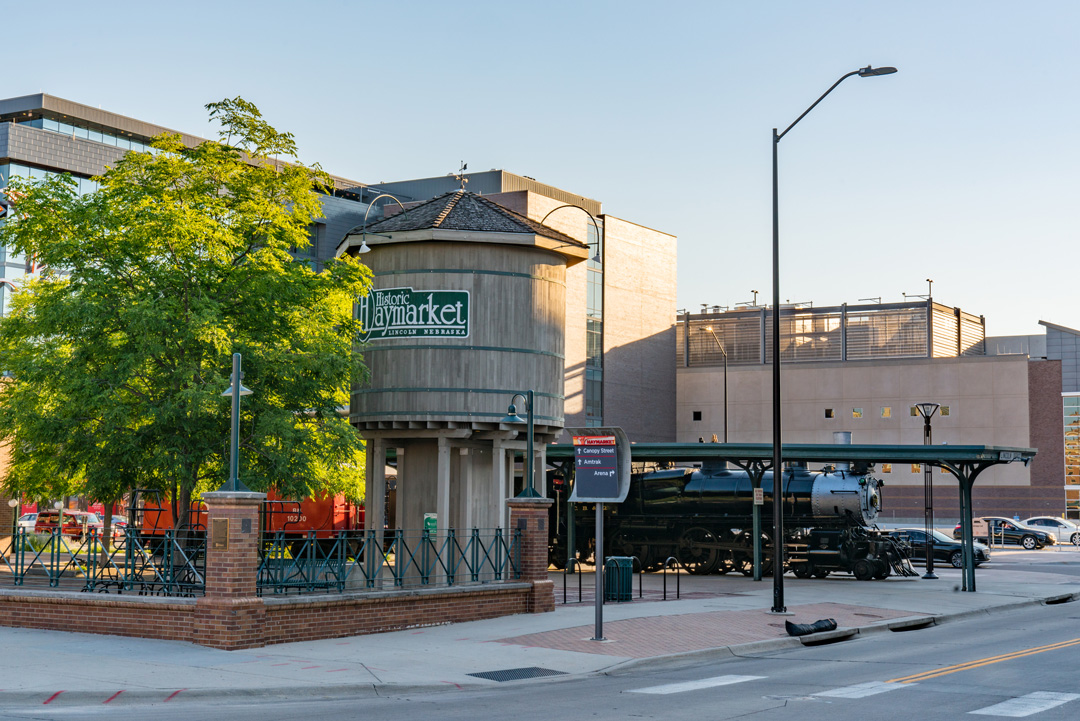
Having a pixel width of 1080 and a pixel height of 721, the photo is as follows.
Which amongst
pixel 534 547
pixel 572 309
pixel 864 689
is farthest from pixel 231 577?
pixel 572 309

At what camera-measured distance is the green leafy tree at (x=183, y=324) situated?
21891 millimetres

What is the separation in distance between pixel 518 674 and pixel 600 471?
14.4 ft

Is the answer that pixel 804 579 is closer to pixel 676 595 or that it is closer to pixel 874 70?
pixel 676 595

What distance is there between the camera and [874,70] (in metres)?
22.1

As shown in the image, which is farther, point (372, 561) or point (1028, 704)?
point (372, 561)

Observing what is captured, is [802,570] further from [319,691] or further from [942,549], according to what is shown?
[319,691]

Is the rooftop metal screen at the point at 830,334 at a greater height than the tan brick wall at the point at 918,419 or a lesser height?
greater

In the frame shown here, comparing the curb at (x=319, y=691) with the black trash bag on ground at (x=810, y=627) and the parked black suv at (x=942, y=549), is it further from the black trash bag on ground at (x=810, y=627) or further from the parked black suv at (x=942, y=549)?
the parked black suv at (x=942, y=549)

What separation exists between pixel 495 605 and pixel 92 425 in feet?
29.2

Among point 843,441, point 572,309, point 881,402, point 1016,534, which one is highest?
point 572,309

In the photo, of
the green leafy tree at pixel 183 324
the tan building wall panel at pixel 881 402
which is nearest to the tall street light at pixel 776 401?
the green leafy tree at pixel 183 324

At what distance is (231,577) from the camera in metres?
16.9

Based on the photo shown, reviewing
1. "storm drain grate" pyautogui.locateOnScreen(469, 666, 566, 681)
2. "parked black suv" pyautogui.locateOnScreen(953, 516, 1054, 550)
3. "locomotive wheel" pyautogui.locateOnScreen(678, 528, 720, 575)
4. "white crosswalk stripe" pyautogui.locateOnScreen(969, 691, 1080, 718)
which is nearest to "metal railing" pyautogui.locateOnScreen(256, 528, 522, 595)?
"storm drain grate" pyautogui.locateOnScreen(469, 666, 566, 681)

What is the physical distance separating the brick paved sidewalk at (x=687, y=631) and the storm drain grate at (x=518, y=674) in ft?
5.91
